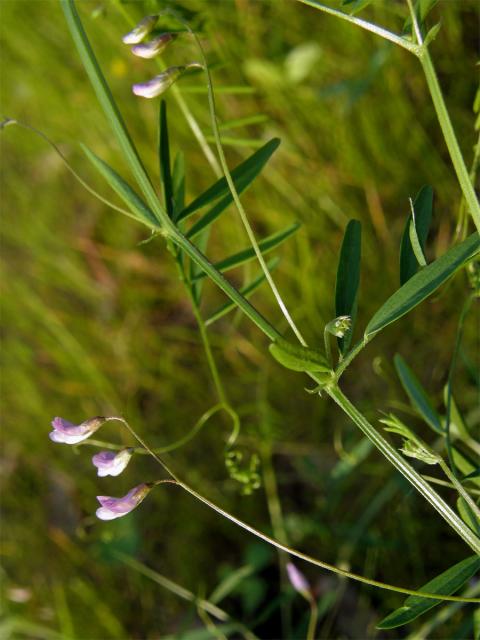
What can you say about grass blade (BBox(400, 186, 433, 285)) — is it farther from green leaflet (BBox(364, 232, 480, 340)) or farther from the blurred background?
the blurred background

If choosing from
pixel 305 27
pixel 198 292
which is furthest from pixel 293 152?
pixel 198 292

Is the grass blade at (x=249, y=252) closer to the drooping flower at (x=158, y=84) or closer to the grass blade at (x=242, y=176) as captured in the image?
the grass blade at (x=242, y=176)

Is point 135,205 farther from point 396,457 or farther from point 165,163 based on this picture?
point 396,457

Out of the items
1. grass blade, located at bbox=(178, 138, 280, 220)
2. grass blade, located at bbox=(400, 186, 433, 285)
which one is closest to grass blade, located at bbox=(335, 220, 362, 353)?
grass blade, located at bbox=(400, 186, 433, 285)

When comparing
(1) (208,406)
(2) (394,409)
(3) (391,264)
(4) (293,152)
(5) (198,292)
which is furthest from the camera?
(1) (208,406)

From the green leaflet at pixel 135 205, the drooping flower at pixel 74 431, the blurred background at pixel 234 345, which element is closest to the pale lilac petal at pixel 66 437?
the drooping flower at pixel 74 431

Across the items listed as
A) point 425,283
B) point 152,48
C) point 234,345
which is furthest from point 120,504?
point 234,345

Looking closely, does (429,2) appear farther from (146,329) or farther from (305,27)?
(146,329)
